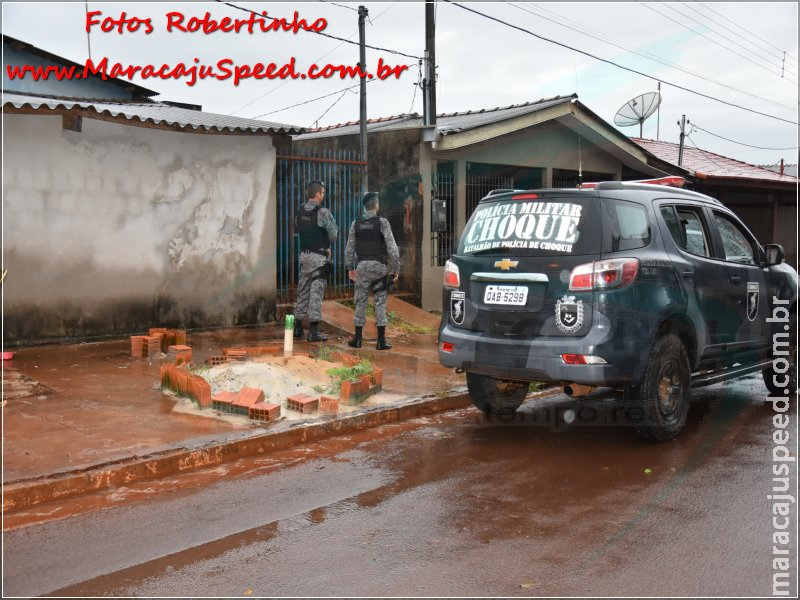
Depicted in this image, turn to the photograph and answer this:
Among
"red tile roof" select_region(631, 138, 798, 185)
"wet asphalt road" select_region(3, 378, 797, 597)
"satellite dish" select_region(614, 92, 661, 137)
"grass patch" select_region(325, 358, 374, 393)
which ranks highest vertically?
"satellite dish" select_region(614, 92, 661, 137)

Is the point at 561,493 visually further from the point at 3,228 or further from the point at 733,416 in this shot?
the point at 3,228

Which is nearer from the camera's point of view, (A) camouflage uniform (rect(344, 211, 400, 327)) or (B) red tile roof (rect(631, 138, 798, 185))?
(A) camouflage uniform (rect(344, 211, 400, 327))

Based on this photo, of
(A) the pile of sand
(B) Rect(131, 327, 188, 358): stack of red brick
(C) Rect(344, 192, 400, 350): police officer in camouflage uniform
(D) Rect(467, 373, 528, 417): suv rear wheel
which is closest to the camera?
(D) Rect(467, 373, 528, 417): suv rear wheel

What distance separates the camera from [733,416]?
708cm

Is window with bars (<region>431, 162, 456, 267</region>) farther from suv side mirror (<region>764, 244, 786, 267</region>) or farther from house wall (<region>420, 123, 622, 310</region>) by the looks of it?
suv side mirror (<region>764, 244, 786, 267</region>)

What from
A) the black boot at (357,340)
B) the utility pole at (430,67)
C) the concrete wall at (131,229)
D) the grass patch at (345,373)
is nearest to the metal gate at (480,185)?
the utility pole at (430,67)

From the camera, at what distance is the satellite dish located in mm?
18062

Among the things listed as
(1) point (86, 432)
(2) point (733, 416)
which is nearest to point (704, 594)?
(2) point (733, 416)

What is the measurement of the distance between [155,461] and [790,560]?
12.7ft

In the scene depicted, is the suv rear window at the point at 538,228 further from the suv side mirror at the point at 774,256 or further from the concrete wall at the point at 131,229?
the concrete wall at the point at 131,229

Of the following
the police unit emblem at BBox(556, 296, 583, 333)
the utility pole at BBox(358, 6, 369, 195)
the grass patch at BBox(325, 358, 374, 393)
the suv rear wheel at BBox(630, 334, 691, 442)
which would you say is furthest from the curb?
the utility pole at BBox(358, 6, 369, 195)

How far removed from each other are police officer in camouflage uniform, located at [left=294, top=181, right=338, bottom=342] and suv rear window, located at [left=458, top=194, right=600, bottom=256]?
4.02 meters

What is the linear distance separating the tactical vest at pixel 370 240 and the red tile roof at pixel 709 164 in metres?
10.4

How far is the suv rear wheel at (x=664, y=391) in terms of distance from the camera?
5.82 meters
